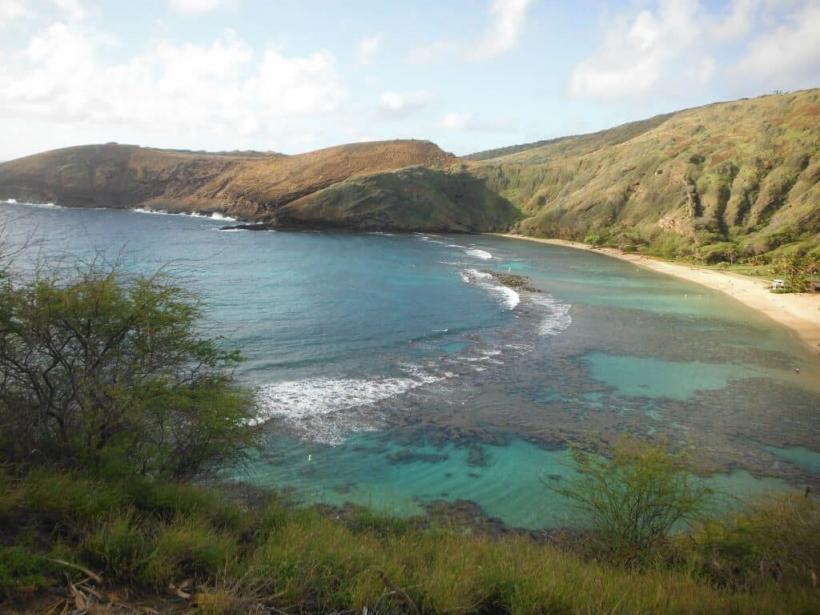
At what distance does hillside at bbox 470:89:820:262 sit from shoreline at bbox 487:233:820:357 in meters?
8.60

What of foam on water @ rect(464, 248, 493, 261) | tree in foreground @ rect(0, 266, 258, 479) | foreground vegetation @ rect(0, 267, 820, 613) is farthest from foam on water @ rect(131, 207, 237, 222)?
foreground vegetation @ rect(0, 267, 820, 613)

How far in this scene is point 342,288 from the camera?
5431 cm

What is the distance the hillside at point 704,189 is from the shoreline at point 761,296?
8595 mm

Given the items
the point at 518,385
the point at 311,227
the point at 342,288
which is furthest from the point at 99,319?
the point at 311,227

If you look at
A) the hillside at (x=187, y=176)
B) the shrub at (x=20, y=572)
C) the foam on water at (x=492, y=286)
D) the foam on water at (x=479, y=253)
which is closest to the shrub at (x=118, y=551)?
the shrub at (x=20, y=572)

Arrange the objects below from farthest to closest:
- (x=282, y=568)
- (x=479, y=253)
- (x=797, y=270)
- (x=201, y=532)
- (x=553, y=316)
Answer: (x=479, y=253) → (x=797, y=270) → (x=553, y=316) → (x=201, y=532) → (x=282, y=568)

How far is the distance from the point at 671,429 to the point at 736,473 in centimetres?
390

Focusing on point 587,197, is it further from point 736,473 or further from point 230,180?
point 736,473

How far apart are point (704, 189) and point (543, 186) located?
46.4m

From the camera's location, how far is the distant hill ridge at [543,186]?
308 ft

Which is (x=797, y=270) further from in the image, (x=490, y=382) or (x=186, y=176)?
(x=186, y=176)

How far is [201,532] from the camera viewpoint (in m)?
8.52

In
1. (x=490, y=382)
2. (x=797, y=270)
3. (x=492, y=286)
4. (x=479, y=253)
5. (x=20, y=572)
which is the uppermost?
(x=20, y=572)

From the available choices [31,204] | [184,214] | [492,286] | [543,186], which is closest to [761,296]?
[492,286]
